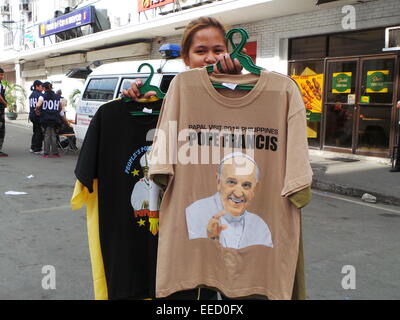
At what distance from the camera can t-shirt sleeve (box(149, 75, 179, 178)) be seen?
1.86 m

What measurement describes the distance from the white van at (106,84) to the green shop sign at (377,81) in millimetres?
4668

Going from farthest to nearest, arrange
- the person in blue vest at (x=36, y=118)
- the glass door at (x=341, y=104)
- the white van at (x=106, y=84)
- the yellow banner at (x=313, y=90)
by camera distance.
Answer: the yellow banner at (x=313, y=90), the person in blue vest at (x=36, y=118), the glass door at (x=341, y=104), the white van at (x=106, y=84)

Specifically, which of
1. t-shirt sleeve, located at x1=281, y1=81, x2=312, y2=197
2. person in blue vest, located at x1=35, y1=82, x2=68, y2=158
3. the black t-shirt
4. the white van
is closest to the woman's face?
the black t-shirt

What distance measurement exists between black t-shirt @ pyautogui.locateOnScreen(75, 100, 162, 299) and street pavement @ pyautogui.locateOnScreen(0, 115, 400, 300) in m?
1.23

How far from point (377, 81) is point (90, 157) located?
9238 mm

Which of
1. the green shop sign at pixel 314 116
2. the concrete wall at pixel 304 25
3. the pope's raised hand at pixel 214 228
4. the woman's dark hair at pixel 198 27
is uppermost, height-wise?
the concrete wall at pixel 304 25

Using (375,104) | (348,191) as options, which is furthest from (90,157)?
(375,104)

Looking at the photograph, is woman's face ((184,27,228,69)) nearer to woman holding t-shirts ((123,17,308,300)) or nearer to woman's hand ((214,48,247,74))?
woman holding t-shirts ((123,17,308,300))

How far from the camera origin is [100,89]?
9383 millimetres

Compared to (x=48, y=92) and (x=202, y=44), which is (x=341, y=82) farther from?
(x=202, y=44)

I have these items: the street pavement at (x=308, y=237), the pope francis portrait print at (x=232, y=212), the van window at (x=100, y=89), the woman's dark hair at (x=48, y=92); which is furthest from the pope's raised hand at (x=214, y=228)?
the woman's dark hair at (x=48, y=92)

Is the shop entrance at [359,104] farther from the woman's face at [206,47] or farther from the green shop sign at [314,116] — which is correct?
the woman's face at [206,47]

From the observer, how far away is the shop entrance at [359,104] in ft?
32.2

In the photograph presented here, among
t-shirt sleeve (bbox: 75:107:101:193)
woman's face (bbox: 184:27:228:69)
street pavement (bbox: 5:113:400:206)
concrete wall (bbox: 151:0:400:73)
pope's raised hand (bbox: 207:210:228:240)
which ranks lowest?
street pavement (bbox: 5:113:400:206)
